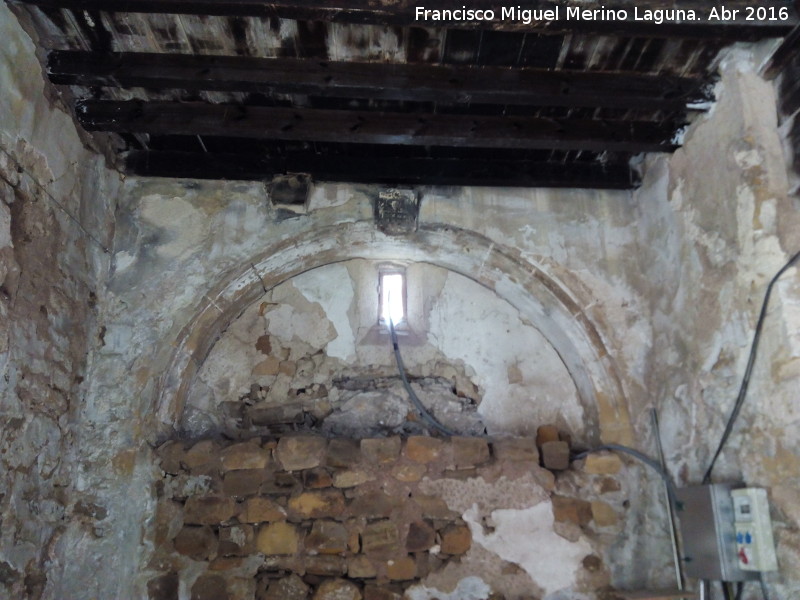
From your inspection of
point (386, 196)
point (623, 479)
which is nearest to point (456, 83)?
point (386, 196)

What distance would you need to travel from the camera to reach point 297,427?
304 cm

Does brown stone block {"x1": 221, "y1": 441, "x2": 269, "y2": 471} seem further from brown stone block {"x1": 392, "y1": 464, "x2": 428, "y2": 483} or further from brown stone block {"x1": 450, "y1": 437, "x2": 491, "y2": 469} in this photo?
Result: brown stone block {"x1": 450, "y1": 437, "x2": 491, "y2": 469}

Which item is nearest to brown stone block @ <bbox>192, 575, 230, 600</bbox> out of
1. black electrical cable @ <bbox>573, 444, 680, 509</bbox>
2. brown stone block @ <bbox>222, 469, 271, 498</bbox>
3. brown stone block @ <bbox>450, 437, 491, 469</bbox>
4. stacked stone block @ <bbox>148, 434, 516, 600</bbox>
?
stacked stone block @ <bbox>148, 434, 516, 600</bbox>

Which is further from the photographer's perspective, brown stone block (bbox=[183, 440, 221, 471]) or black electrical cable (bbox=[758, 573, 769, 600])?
brown stone block (bbox=[183, 440, 221, 471])

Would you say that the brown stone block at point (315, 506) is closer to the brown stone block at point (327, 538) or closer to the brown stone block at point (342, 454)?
the brown stone block at point (327, 538)

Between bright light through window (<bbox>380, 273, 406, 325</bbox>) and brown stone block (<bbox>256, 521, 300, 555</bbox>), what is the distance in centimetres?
118

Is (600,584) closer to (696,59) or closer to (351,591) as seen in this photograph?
(351,591)

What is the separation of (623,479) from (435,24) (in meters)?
2.15

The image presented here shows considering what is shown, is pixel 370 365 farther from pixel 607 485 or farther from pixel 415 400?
pixel 607 485

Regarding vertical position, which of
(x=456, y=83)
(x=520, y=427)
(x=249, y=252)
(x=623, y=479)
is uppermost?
(x=456, y=83)

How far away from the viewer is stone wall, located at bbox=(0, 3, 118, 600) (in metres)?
2.15

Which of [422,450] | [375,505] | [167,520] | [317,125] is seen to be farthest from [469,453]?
[317,125]

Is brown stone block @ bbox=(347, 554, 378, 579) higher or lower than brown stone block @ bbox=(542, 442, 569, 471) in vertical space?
lower

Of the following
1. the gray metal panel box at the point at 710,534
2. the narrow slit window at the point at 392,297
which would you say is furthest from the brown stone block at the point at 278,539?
the gray metal panel box at the point at 710,534
